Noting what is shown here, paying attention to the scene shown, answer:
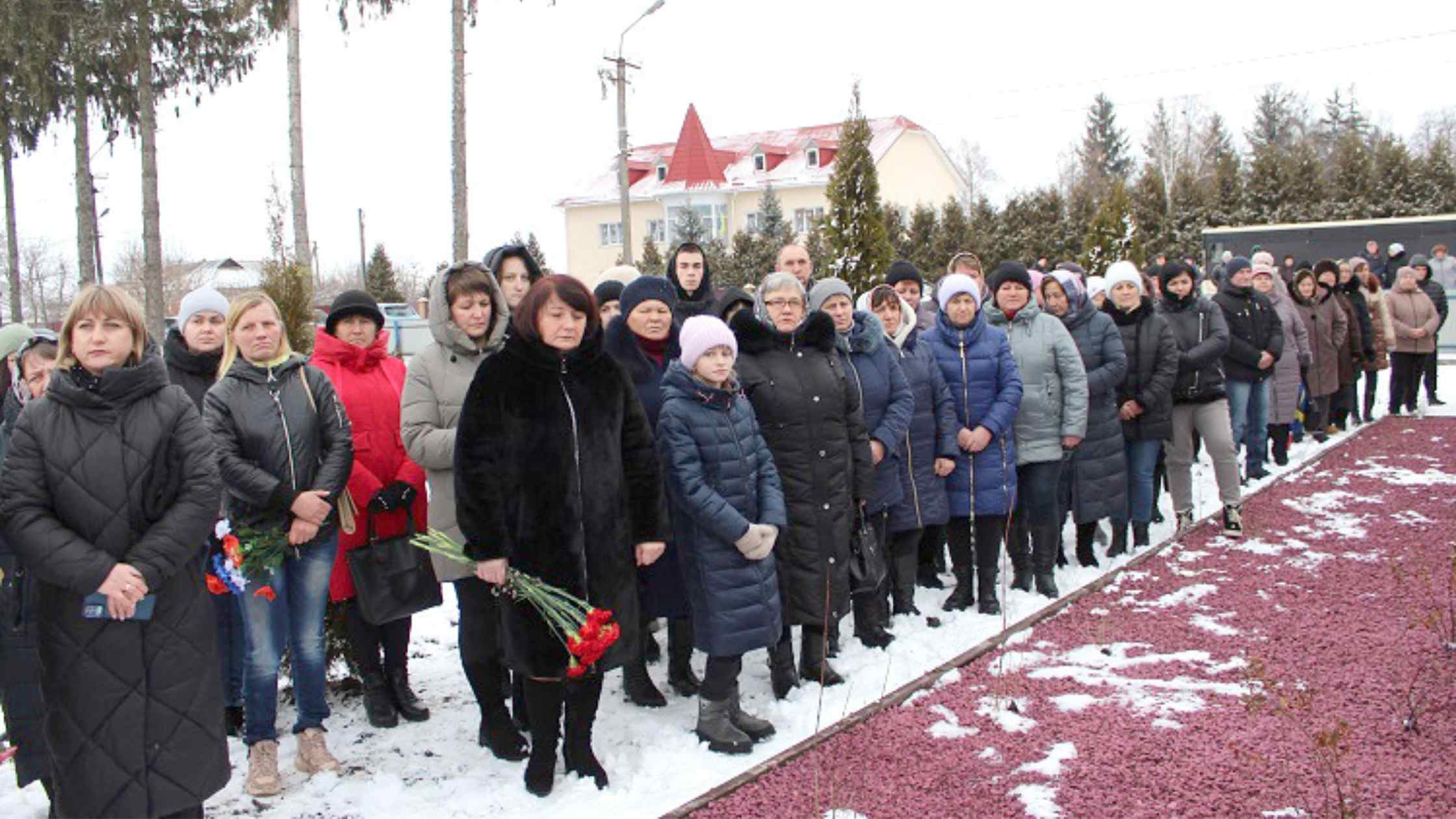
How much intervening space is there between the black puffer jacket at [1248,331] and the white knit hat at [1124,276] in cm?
199

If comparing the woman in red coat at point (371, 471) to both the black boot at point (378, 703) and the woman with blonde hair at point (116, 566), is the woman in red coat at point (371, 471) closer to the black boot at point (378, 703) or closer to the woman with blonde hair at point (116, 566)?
the black boot at point (378, 703)

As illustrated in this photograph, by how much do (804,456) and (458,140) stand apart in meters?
11.9

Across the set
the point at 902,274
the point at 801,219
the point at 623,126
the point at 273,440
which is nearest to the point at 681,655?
the point at 273,440

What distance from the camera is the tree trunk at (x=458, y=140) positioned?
608 inches

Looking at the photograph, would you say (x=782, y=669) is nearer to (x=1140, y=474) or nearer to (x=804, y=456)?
(x=804, y=456)

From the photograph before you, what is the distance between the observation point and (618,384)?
4.30 m

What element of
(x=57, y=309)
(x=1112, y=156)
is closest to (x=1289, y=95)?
(x=1112, y=156)

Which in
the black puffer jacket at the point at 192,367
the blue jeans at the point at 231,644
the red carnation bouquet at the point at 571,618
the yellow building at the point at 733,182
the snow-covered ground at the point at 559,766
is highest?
the yellow building at the point at 733,182

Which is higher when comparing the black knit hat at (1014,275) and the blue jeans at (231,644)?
the black knit hat at (1014,275)

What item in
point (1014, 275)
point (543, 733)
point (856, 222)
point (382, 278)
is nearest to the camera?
point (543, 733)

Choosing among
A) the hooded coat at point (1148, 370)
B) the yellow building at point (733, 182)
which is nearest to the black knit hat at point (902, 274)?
the hooded coat at point (1148, 370)

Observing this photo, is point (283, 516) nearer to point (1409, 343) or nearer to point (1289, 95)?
point (1409, 343)

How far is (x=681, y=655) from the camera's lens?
17.9 feet

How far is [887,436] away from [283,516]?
3.07m
